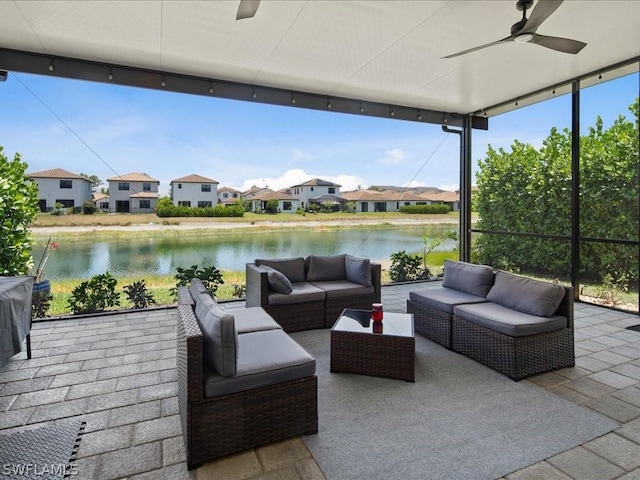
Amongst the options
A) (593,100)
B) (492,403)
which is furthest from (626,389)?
(593,100)

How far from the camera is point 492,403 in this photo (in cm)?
256

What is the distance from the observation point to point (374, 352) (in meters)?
2.97

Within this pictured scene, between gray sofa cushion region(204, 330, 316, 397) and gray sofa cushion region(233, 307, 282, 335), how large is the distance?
0.90ft

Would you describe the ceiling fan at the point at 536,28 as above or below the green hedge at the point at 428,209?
above

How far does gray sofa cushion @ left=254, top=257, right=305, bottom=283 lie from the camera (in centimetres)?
464

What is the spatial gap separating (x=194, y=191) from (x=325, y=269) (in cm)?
248

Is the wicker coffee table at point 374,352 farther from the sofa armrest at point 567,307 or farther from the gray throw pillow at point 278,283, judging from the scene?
the sofa armrest at point 567,307

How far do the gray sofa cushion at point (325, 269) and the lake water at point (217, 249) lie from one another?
1.20 meters

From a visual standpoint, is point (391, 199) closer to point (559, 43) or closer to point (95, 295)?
point (559, 43)

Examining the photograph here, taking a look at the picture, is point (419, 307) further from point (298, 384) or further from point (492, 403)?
point (298, 384)

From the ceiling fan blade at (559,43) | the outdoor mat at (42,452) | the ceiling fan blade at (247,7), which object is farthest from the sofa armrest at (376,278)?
the outdoor mat at (42,452)

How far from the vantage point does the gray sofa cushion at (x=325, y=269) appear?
15.6ft

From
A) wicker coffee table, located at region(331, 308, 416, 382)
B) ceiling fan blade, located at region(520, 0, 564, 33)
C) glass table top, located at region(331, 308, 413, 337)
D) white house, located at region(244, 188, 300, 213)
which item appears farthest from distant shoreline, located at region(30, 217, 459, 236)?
ceiling fan blade, located at region(520, 0, 564, 33)

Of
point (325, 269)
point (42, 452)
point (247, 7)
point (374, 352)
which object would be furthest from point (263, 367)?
point (325, 269)
